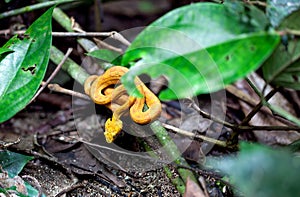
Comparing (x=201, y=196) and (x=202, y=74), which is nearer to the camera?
(x=202, y=74)

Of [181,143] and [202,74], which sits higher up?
[202,74]

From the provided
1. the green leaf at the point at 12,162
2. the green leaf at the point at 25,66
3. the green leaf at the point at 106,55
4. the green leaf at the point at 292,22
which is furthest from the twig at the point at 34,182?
the green leaf at the point at 292,22

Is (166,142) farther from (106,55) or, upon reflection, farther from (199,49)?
(199,49)

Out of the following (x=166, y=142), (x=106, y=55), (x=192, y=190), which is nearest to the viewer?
(x=192, y=190)

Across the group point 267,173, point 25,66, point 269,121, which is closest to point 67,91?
point 25,66

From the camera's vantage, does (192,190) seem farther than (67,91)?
No

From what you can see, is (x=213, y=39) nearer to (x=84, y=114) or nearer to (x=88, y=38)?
(x=88, y=38)

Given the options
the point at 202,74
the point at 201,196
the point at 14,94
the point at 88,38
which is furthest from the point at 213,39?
the point at 88,38

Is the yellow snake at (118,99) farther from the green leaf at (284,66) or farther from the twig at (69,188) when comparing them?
the green leaf at (284,66)
